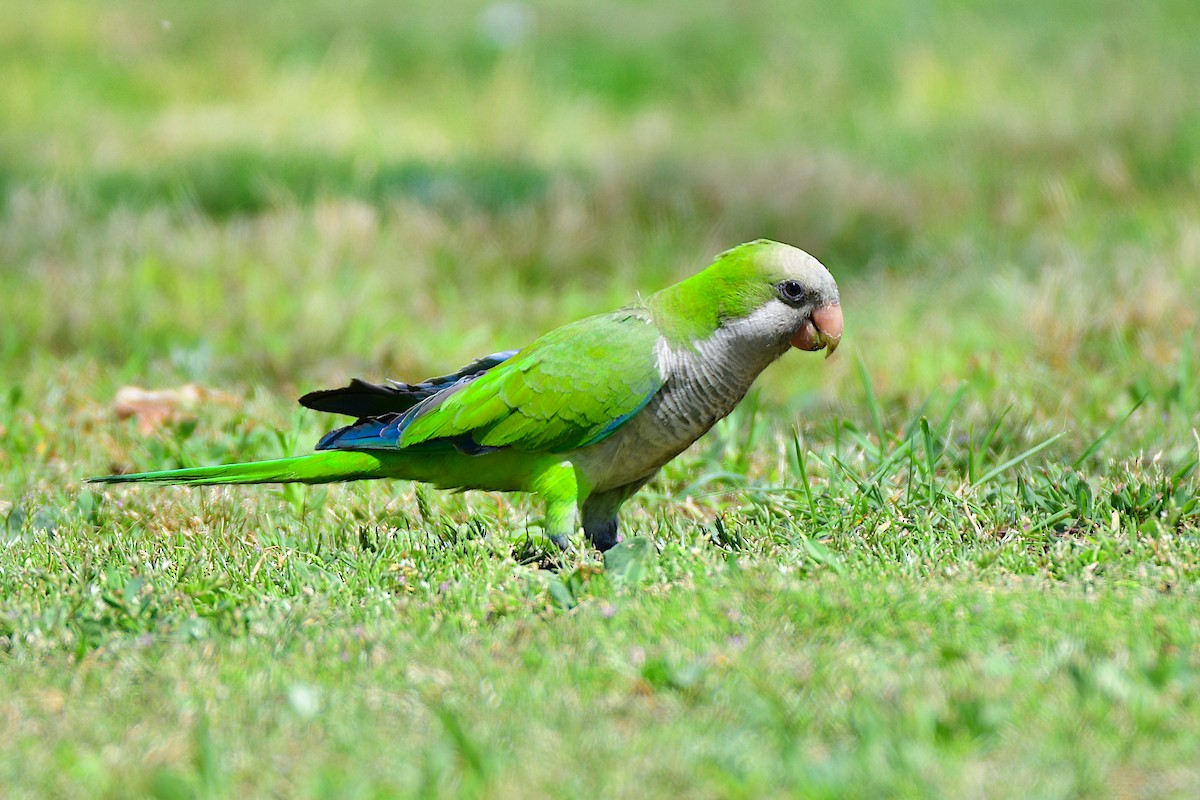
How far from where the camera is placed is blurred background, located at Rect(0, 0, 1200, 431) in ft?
17.7

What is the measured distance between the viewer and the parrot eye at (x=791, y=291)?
3.28m

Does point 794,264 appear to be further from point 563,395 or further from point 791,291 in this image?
point 563,395

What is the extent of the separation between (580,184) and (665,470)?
12.5 feet

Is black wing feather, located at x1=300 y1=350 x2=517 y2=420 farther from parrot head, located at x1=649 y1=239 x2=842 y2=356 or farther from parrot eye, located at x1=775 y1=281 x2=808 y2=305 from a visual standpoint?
parrot eye, located at x1=775 y1=281 x2=808 y2=305

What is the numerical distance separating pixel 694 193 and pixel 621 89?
3554mm

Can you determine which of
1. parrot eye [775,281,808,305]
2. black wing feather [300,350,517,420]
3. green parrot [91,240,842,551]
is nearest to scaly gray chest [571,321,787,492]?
green parrot [91,240,842,551]

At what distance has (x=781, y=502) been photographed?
3455 millimetres

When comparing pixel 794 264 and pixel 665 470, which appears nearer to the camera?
pixel 794 264

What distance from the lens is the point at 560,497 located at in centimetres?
330

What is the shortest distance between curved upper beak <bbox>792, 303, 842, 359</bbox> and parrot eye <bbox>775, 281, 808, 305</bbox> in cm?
7

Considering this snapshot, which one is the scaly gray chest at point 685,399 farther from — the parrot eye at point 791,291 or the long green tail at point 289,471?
the long green tail at point 289,471

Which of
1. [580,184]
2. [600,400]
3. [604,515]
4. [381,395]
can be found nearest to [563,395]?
[600,400]

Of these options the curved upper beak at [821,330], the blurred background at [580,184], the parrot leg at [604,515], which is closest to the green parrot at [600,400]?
the curved upper beak at [821,330]

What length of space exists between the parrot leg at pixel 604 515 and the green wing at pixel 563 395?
31 cm
